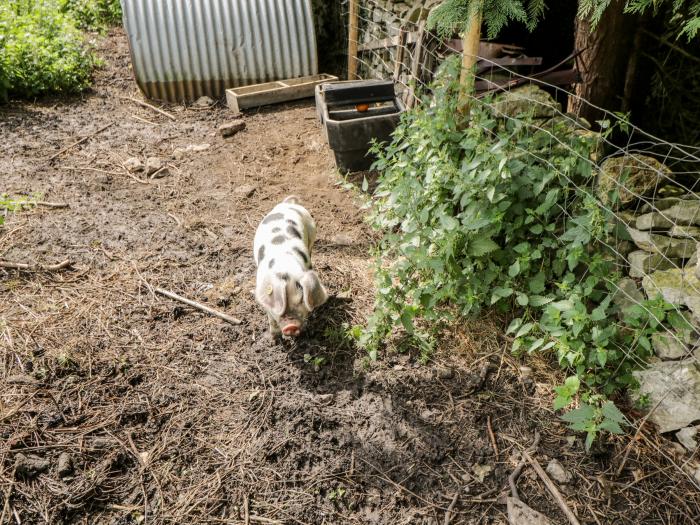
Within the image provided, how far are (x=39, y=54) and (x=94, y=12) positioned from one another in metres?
2.66

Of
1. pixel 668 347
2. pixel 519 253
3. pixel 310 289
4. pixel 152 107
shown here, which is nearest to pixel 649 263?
pixel 668 347

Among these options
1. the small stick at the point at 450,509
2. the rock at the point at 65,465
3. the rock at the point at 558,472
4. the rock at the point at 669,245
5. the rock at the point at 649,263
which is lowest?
the small stick at the point at 450,509

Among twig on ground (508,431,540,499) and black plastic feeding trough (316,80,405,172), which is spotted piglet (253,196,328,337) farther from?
black plastic feeding trough (316,80,405,172)

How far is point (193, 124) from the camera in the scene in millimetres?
6441

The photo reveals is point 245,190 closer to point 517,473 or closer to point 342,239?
point 342,239

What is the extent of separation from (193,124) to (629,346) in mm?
5424

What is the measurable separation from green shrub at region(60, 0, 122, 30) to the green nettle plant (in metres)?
7.72

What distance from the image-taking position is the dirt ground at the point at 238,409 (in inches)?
99.4

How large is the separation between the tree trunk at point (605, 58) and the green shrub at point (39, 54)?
624 cm

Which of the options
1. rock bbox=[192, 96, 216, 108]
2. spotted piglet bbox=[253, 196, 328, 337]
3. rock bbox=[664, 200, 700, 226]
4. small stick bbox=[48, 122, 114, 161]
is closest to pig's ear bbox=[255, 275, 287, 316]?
spotted piglet bbox=[253, 196, 328, 337]

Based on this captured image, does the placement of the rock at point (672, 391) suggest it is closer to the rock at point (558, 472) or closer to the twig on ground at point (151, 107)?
the rock at point (558, 472)

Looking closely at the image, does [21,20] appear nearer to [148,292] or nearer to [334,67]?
[334,67]

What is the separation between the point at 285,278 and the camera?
9.80 ft

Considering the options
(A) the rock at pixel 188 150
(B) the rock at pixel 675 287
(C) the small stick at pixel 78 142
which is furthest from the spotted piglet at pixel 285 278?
(C) the small stick at pixel 78 142
